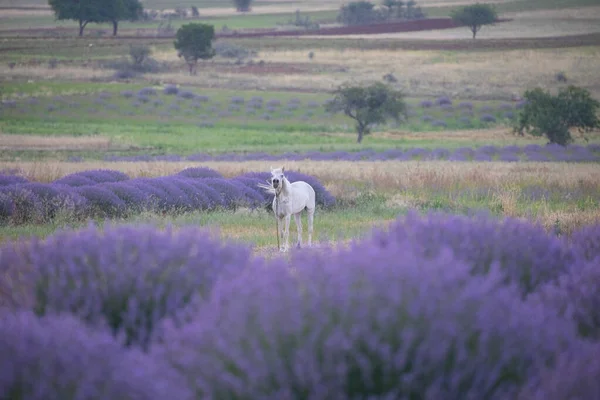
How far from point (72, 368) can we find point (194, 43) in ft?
293

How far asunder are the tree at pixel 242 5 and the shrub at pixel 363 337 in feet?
554

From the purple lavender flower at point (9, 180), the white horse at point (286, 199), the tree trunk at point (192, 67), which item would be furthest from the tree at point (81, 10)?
the white horse at point (286, 199)

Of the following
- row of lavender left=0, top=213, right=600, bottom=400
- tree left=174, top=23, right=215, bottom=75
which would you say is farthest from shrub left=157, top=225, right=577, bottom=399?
tree left=174, top=23, right=215, bottom=75

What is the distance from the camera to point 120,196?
21.2 meters

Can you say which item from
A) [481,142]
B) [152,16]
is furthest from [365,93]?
[152,16]

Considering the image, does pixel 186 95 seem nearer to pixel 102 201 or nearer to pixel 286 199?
pixel 102 201

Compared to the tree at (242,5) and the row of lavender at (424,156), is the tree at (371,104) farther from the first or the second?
the tree at (242,5)

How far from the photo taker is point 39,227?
1764 centimetres

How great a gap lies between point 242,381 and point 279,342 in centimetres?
32

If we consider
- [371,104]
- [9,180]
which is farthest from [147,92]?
[9,180]

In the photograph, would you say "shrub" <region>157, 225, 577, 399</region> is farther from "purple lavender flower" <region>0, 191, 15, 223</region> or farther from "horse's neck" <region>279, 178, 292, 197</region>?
"purple lavender flower" <region>0, 191, 15, 223</region>

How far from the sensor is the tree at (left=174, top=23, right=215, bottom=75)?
92625 millimetres

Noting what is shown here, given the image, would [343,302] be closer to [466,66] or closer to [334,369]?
[334,369]

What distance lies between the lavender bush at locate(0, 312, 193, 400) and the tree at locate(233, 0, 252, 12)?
555 feet
